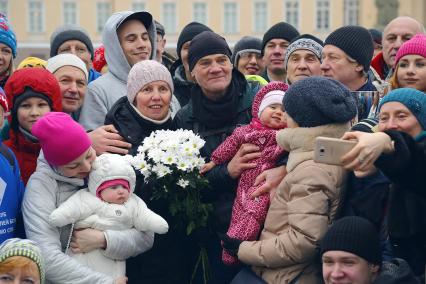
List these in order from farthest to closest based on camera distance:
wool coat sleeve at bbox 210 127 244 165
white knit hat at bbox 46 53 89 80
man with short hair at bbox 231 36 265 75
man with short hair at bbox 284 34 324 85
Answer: man with short hair at bbox 231 36 265 75 < man with short hair at bbox 284 34 324 85 < white knit hat at bbox 46 53 89 80 < wool coat sleeve at bbox 210 127 244 165

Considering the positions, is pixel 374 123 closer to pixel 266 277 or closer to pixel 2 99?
pixel 266 277

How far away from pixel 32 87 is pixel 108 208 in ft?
4.05

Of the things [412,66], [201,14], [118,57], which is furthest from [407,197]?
[201,14]

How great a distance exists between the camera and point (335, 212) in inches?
287

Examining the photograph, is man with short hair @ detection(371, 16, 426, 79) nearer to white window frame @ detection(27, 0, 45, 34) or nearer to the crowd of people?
the crowd of people

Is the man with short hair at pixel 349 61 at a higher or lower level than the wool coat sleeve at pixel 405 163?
higher

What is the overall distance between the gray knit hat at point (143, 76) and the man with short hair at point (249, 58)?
3.66 metres

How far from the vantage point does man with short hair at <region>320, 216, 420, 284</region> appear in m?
6.99

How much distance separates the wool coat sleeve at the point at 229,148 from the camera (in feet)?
26.5

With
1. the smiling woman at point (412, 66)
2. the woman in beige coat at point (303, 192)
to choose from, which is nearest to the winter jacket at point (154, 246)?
the woman in beige coat at point (303, 192)

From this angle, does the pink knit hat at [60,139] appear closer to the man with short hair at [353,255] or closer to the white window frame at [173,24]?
the man with short hair at [353,255]

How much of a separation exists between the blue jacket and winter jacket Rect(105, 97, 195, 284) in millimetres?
873

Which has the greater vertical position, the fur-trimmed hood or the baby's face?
the fur-trimmed hood

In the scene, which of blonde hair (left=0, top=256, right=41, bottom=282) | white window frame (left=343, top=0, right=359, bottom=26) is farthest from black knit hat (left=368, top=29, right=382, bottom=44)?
white window frame (left=343, top=0, right=359, bottom=26)
